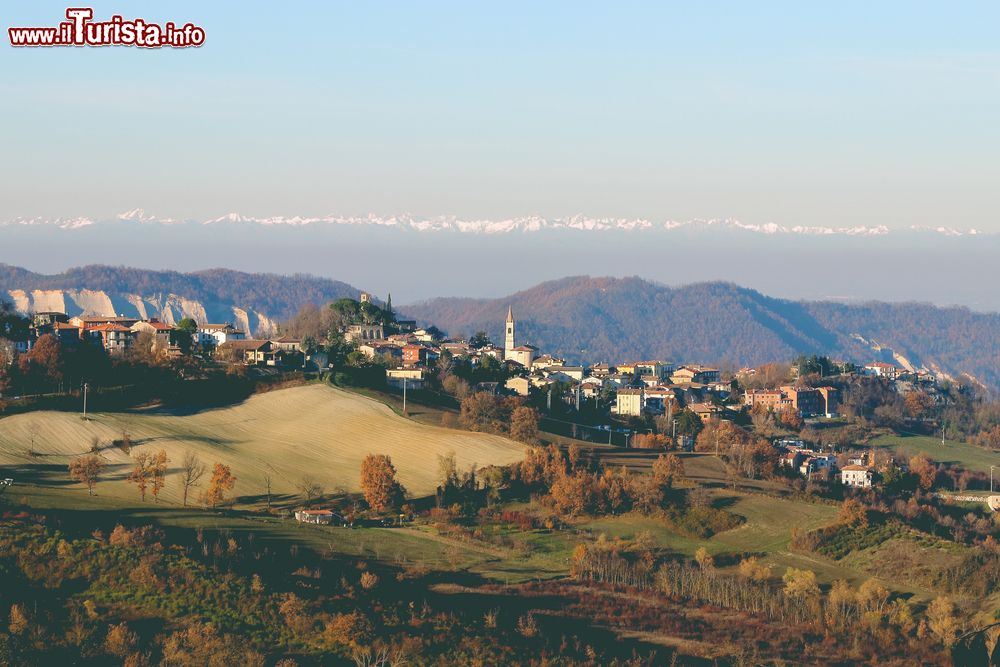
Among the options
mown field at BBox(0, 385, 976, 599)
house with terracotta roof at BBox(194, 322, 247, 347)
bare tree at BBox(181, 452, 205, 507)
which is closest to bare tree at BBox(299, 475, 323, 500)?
mown field at BBox(0, 385, 976, 599)

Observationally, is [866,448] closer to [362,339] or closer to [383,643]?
[362,339]

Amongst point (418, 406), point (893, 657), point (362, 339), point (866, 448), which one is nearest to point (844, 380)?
point (866, 448)

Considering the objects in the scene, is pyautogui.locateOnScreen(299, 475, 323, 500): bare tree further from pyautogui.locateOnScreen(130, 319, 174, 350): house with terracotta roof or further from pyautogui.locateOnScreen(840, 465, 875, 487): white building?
pyautogui.locateOnScreen(840, 465, 875, 487): white building

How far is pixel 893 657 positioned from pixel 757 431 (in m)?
54.0

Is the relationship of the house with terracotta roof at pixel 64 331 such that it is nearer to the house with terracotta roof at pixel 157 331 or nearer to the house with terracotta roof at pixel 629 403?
the house with terracotta roof at pixel 157 331

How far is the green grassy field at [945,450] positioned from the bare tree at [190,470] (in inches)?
2032

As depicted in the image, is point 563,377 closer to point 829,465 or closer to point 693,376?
point 693,376

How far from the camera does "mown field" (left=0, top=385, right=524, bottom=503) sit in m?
65.4

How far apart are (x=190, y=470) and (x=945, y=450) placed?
2401 inches

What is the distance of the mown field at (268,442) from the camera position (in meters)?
65.4

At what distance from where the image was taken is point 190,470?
63188 mm

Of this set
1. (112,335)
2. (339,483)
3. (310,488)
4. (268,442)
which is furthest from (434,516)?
(112,335)

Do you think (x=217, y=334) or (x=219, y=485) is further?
(x=217, y=334)

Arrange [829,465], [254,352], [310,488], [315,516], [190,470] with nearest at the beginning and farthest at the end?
[315,516]
[190,470]
[310,488]
[829,465]
[254,352]
